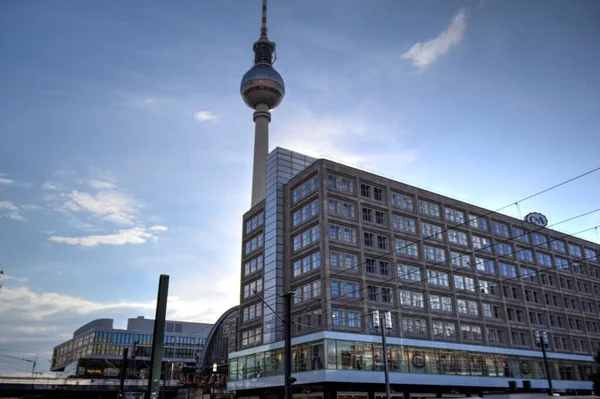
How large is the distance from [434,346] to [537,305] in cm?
2495

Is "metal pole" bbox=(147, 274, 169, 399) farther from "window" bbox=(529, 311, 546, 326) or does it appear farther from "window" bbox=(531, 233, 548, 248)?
"window" bbox=(531, 233, 548, 248)

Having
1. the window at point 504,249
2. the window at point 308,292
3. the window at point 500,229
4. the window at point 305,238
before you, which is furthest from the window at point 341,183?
the window at point 500,229

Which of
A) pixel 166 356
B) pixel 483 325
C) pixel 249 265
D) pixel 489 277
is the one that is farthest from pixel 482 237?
pixel 166 356

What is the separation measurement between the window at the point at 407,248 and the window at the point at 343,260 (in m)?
7.09

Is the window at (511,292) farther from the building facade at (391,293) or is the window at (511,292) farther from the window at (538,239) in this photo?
the window at (538,239)

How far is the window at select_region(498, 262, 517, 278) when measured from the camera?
248 ft

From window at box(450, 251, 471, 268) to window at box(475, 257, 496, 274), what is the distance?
190cm

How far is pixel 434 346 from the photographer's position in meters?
62.0

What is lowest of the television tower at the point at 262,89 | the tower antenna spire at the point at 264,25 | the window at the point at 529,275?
the window at the point at 529,275

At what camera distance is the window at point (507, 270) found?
7562 centimetres

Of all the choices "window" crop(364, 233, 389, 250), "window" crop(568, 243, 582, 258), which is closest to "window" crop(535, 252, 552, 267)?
"window" crop(568, 243, 582, 258)

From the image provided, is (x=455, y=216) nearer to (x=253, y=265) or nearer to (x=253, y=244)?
(x=253, y=244)

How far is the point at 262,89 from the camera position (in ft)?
418

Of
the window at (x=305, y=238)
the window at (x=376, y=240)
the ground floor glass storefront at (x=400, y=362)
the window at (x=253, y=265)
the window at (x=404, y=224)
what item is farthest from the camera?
the window at (x=253, y=265)
